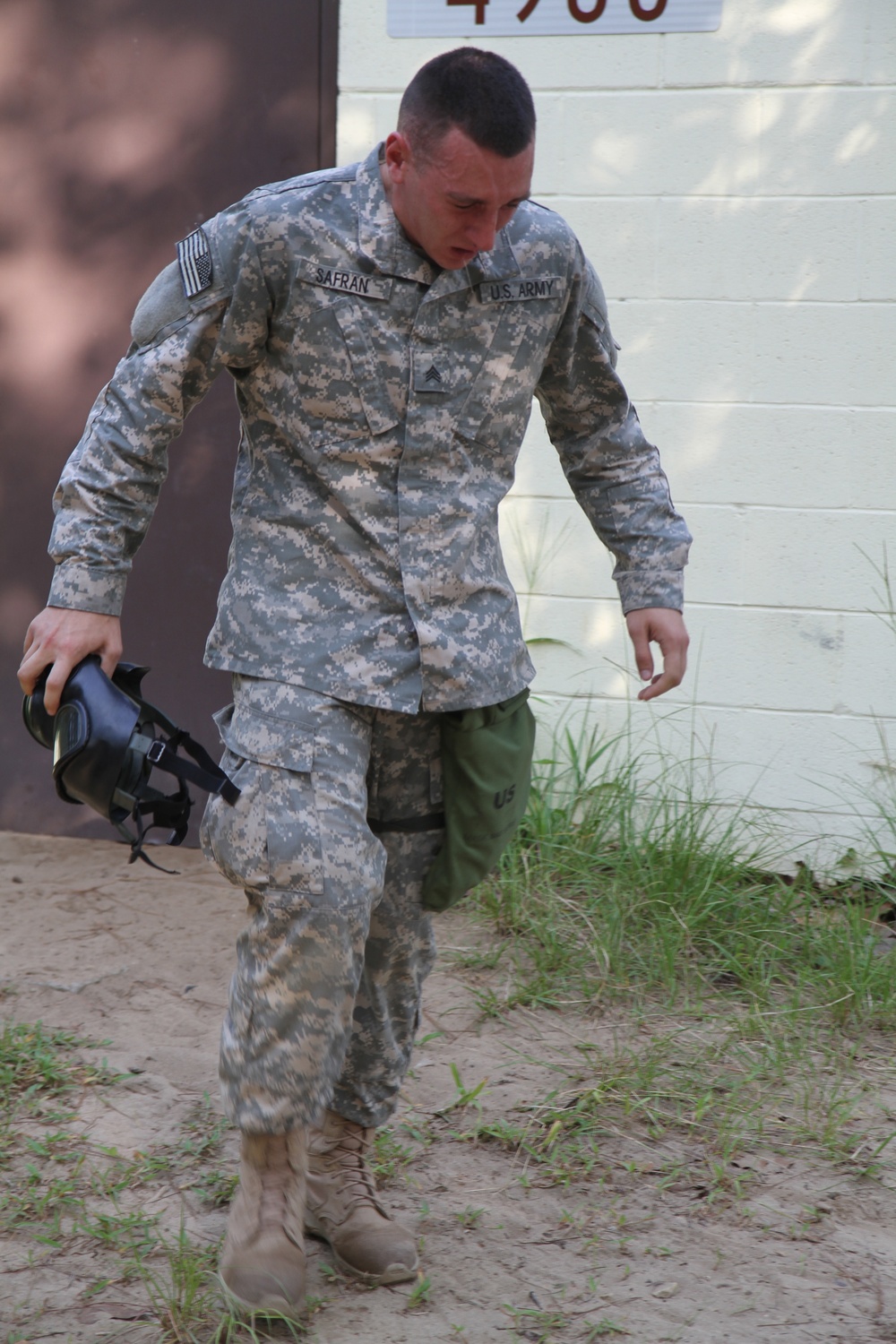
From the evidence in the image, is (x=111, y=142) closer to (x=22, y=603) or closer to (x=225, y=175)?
(x=225, y=175)

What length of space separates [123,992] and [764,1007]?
1.59 meters

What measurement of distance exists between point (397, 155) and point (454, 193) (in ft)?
0.50

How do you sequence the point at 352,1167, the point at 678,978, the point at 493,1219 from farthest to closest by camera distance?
the point at 678,978
the point at 493,1219
the point at 352,1167

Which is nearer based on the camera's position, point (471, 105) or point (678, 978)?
point (471, 105)

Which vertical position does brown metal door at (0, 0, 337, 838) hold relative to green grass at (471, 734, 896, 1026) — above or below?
above

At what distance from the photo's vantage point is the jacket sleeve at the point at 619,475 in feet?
8.04

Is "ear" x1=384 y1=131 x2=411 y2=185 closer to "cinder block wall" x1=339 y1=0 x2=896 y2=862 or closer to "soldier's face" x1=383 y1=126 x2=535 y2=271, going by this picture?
"soldier's face" x1=383 y1=126 x2=535 y2=271

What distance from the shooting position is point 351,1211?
229 cm

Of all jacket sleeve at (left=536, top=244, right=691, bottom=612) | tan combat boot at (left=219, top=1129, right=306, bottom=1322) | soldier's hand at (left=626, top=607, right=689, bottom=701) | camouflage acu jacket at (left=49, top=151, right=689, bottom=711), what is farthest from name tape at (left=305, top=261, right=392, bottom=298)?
tan combat boot at (left=219, top=1129, right=306, bottom=1322)

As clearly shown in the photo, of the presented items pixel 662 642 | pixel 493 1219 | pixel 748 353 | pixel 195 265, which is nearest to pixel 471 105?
pixel 195 265

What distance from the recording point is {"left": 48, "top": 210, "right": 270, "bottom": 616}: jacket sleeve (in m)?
2.04

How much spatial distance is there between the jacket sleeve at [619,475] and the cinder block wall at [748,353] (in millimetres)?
1489

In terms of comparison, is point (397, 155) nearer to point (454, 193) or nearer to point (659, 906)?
point (454, 193)

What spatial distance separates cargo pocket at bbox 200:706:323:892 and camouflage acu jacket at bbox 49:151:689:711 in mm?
104
